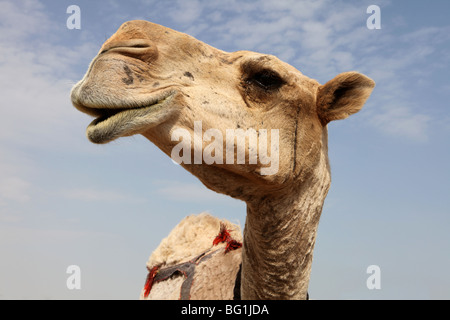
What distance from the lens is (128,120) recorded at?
9.16ft

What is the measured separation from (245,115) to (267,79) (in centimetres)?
39

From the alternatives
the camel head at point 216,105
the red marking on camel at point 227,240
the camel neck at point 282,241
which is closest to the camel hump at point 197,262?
the red marking on camel at point 227,240

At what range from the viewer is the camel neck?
345cm

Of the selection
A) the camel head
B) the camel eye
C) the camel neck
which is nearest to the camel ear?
the camel head

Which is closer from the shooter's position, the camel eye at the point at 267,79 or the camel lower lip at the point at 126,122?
the camel lower lip at the point at 126,122

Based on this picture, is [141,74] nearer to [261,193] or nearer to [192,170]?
[192,170]

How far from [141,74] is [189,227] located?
138 inches

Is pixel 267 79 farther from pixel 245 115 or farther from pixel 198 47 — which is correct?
pixel 198 47

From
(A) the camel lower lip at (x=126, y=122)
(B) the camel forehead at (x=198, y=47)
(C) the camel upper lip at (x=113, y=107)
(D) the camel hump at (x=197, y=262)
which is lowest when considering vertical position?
(D) the camel hump at (x=197, y=262)

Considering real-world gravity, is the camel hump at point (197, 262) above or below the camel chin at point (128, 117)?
below

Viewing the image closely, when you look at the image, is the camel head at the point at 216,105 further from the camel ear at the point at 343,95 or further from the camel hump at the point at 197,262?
the camel hump at the point at 197,262

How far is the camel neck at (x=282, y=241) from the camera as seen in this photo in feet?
11.3

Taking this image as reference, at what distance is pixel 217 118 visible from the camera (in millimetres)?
3088

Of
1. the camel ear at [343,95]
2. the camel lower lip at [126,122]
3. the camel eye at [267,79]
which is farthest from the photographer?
the camel ear at [343,95]
